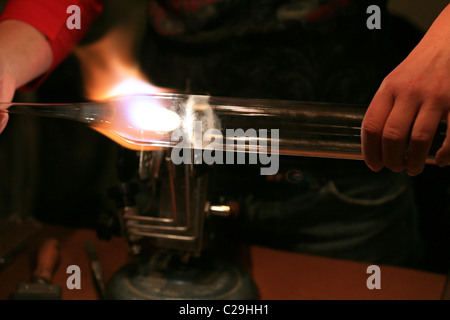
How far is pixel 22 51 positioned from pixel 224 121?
1.22ft

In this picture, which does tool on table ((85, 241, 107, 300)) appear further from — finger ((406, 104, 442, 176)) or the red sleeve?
finger ((406, 104, 442, 176))

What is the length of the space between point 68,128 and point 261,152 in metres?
0.82

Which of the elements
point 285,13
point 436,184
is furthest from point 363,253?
point 285,13

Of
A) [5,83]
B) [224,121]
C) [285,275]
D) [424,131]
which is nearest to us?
[424,131]

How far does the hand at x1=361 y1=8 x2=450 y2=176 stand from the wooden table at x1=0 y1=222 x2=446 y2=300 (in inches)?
17.3

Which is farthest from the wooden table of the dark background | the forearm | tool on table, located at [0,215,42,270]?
the forearm

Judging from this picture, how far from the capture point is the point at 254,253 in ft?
3.00

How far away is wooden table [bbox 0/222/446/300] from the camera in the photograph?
2.51 feet

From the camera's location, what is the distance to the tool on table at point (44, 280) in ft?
2.19

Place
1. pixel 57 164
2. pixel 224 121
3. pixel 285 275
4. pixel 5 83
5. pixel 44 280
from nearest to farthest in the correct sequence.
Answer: pixel 224 121
pixel 5 83
pixel 44 280
pixel 285 275
pixel 57 164

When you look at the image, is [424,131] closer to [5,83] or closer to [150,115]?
[150,115]

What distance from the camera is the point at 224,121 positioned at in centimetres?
49

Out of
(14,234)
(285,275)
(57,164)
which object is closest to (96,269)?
(14,234)

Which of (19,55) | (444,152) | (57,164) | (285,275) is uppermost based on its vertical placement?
(19,55)
